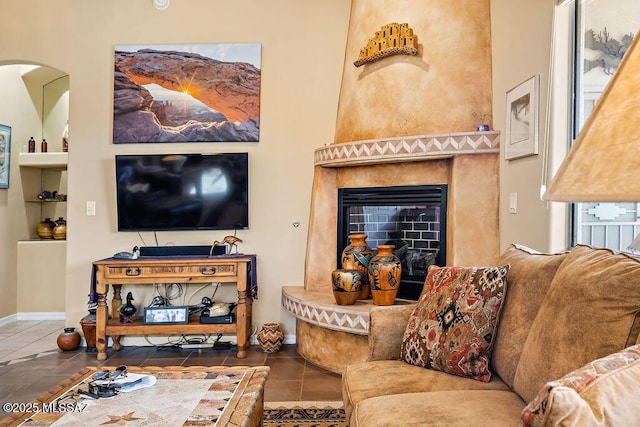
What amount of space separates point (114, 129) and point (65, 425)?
128 inches

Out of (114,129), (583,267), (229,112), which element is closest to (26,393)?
(114,129)

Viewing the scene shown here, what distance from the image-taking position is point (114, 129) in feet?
14.2

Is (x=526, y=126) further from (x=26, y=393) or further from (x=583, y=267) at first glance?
(x=26, y=393)

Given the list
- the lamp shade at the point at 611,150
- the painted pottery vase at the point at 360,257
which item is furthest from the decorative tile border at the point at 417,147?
the lamp shade at the point at 611,150

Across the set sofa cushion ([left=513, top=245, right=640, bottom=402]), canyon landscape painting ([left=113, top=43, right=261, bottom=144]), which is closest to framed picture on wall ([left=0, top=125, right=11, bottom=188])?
canyon landscape painting ([left=113, top=43, right=261, bottom=144])

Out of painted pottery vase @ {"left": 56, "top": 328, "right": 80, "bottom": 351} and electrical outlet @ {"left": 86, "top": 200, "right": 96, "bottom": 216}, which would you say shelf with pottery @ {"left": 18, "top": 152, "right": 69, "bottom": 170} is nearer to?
electrical outlet @ {"left": 86, "top": 200, "right": 96, "bottom": 216}

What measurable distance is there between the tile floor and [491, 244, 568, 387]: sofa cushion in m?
1.41

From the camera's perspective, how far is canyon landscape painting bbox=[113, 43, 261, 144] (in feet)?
14.1

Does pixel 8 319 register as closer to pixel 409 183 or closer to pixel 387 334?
pixel 409 183

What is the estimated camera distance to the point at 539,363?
1571mm

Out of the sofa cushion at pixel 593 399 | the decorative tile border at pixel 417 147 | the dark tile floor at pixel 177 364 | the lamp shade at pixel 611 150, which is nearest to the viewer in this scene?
the lamp shade at pixel 611 150

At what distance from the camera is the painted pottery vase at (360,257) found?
360 cm

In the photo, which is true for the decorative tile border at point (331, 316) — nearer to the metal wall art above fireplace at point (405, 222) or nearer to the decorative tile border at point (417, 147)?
the metal wall art above fireplace at point (405, 222)

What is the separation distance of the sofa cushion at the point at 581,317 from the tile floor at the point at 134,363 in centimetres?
171
